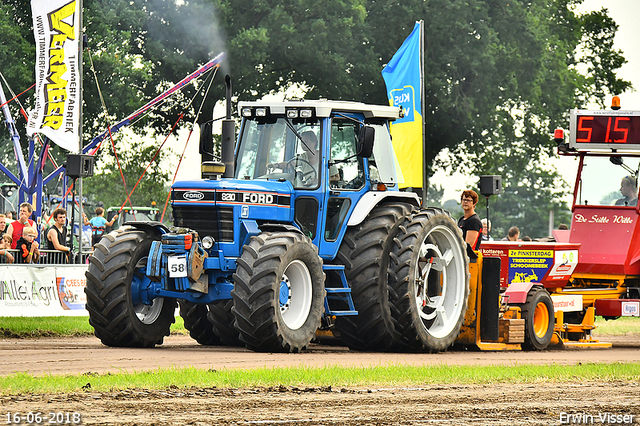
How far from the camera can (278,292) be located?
439 inches

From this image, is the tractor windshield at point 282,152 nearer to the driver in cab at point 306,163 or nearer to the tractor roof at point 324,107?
the driver in cab at point 306,163

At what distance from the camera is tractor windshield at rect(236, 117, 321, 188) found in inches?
497

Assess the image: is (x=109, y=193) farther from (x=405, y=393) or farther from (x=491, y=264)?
(x=405, y=393)

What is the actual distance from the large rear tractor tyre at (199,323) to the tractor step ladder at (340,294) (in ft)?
5.95

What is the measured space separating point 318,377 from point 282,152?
420 centimetres

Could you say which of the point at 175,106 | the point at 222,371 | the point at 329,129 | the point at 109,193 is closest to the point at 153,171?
the point at 175,106

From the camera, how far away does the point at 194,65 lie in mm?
35219

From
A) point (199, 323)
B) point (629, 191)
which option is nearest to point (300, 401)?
point (199, 323)

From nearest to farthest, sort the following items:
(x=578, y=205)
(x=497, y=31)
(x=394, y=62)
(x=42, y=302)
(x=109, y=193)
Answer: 1. (x=578, y=205)
2. (x=42, y=302)
3. (x=394, y=62)
4. (x=497, y=31)
5. (x=109, y=193)

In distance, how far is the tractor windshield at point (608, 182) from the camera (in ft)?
56.5

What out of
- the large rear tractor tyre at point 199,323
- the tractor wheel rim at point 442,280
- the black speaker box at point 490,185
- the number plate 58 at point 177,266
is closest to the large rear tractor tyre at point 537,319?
the tractor wheel rim at point 442,280

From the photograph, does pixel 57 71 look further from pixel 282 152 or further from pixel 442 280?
pixel 442 280

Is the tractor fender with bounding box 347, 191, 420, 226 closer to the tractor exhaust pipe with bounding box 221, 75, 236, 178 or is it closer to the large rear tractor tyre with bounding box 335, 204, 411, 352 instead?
the large rear tractor tyre with bounding box 335, 204, 411, 352

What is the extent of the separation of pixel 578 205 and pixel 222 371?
9774mm
